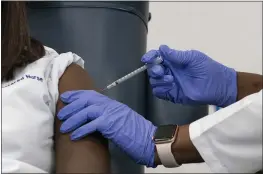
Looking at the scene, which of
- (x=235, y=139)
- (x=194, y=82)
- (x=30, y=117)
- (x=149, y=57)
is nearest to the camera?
(x=235, y=139)

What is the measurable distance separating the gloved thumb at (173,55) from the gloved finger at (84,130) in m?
0.47

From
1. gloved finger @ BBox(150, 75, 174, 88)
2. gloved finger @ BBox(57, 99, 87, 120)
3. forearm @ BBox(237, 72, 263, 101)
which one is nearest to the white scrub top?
gloved finger @ BBox(57, 99, 87, 120)

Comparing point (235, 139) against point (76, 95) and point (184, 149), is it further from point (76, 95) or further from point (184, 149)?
point (76, 95)

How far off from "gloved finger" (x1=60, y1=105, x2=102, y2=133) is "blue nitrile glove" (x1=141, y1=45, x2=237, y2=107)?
1.33 ft

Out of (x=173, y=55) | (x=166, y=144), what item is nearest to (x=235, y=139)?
(x=166, y=144)

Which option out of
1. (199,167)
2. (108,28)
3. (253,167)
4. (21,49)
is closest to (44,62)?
(21,49)

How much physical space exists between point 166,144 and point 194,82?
50 centimetres

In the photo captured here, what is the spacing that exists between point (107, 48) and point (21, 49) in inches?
19.0

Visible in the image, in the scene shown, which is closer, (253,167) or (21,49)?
(253,167)

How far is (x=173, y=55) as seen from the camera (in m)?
1.58

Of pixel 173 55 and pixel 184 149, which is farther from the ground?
pixel 173 55

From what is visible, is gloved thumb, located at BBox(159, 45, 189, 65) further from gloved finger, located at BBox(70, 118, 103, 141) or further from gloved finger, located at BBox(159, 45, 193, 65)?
gloved finger, located at BBox(70, 118, 103, 141)

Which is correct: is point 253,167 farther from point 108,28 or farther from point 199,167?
point 199,167

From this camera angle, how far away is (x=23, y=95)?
1.22m
